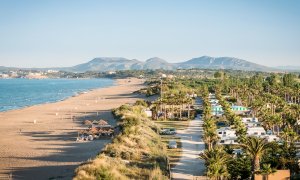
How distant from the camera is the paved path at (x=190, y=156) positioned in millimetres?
28906

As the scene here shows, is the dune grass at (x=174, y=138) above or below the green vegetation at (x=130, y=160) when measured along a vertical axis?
below

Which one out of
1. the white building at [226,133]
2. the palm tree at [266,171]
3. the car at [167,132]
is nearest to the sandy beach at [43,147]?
the car at [167,132]

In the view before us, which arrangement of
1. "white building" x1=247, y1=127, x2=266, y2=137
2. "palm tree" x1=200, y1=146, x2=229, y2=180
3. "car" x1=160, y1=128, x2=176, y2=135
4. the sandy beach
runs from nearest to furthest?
"palm tree" x1=200, y1=146, x2=229, y2=180
the sandy beach
"white building" x1=247, y1=127, x2=266, y2=137
"car" x1=160, y1=128, x2=176, y2=135

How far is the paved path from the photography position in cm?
2891

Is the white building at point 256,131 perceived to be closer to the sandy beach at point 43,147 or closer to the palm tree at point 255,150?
the sandy beach at point 43,147

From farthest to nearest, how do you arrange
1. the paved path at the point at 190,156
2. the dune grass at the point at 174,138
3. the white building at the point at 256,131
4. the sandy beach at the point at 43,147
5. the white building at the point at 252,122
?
the white building at the point at 252,122 → the white building at the point at 256,131 → the dune grass at the point at 174,138 → the sandy beach at the point at 43,147 → the paved path at the point at 190,156

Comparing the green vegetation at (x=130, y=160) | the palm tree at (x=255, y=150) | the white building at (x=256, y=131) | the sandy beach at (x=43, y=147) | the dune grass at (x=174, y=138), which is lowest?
the sandy beach at (x=43, y=147)

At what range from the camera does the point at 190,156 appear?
34.8 metres

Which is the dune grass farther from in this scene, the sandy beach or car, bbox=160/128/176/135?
the sandy beach

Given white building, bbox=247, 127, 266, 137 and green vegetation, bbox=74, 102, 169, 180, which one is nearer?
green vegetation, bbox=74, 102, 169, 180

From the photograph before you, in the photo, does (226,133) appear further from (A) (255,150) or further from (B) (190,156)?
(A) (255,150)

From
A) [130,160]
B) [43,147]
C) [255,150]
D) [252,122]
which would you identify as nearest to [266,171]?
[255,150]

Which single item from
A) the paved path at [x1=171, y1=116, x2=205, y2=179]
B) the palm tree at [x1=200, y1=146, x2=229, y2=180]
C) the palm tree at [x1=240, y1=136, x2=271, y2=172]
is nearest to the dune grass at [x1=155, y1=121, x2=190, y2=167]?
the paved path at [x1=171, y1=116, x2=205, y2=179]

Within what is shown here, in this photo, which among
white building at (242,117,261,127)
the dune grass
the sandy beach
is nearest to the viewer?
the sandy beach
